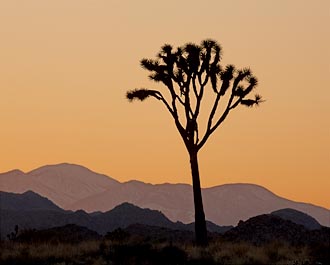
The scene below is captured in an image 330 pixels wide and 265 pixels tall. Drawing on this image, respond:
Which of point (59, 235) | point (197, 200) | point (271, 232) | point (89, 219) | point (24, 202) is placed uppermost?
point (24, 202)

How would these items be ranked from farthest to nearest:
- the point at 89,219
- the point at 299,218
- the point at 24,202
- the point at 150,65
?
the point at 24,202, the point at 89,219, the point at 299,218, the point at 150,65

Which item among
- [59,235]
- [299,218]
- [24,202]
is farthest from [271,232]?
[24,202]

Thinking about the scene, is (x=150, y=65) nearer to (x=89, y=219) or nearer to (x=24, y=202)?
(x=89, y=219)

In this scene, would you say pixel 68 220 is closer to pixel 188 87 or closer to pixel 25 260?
pixel 188 87

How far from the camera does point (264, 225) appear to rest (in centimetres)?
4300

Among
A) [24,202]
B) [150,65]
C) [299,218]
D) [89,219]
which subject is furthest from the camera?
[24,202]

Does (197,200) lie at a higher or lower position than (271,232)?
higher

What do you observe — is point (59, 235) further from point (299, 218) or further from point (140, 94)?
point (299, 218)

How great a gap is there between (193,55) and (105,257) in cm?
1040

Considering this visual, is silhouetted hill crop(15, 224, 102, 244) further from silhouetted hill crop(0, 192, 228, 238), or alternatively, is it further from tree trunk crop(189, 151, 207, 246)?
silhouetted hill crop(0, 192, 228, 238)

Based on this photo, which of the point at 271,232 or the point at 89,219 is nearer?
the point at 271,232

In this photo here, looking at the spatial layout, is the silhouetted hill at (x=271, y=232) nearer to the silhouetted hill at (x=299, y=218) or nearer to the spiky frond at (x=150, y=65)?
the spiky frond at (x=150, y=65)

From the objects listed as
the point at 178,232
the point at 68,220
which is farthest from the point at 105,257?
the point at 68,220

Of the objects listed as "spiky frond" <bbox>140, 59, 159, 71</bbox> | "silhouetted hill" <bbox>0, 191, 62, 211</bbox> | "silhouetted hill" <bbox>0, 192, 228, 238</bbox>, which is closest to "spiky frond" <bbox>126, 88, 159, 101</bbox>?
"spiky frond" <bbox>140, 59, 159, 71</bbox>
